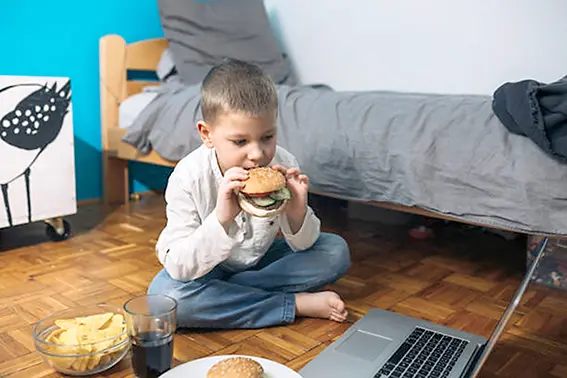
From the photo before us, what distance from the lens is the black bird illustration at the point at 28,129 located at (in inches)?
58.2

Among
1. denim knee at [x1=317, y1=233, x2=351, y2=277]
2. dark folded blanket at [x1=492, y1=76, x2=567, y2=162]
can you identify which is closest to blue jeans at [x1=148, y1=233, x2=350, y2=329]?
denim knee at [x1=317, y1=233, x2=351, y2=277]

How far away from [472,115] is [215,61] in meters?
1.10

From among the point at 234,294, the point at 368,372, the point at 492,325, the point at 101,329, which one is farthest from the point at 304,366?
the point at 492,325

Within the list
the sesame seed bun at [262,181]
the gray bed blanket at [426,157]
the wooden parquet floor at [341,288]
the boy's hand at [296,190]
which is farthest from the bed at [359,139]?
the sesame seed bun at [262,181]

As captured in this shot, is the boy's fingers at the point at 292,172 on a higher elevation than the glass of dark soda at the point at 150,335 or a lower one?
higher

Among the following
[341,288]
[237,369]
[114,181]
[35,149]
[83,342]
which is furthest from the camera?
[114,181]

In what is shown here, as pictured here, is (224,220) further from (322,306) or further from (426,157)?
(426,157)

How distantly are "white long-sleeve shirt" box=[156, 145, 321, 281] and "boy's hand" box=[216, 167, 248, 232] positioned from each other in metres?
0.02

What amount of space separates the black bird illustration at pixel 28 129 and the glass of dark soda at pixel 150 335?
33.5 inches

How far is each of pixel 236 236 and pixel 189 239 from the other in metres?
0.11

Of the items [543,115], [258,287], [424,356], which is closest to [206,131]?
[258,287]

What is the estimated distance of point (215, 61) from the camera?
2.10 m

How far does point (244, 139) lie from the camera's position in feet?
3.18

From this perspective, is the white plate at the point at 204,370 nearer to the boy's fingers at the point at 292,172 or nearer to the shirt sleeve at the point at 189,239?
the shirt sleeve at the point at 189,239
